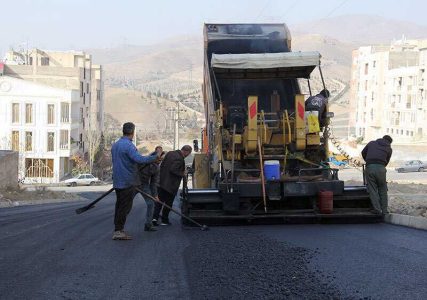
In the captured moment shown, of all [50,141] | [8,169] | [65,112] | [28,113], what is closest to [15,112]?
[28,113]

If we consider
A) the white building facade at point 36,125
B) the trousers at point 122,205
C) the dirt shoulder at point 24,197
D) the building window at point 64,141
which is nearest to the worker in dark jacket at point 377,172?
the trousers at point 122,205

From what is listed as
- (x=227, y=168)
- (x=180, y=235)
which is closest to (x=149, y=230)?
(x=180, y=235)

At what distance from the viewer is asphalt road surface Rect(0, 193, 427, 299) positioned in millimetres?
5613

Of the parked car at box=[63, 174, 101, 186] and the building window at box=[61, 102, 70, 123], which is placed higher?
→ the building window at box=[61, 102, 70, 123]

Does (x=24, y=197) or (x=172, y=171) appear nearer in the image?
(x=172, y=171)

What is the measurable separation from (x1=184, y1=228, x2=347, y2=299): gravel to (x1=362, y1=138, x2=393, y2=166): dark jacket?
355 centimetres

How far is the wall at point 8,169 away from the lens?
28.3m

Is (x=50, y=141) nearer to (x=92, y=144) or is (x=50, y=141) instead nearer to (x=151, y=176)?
(x=92, y=144)

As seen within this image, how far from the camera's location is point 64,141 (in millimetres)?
60656

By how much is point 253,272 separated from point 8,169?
84.2 feet

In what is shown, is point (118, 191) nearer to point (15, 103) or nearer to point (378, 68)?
point (15, 103)

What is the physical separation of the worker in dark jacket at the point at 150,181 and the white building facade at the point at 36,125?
47.6 metres

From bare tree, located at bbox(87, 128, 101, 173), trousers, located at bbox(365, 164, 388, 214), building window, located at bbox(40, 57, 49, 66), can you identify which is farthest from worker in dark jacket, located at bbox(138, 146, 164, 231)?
building window, located at bbox(40, 57, 49, 66)

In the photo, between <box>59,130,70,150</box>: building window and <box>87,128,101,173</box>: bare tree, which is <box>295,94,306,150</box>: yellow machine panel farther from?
<box>87,128,101,173</box>: bare tree
